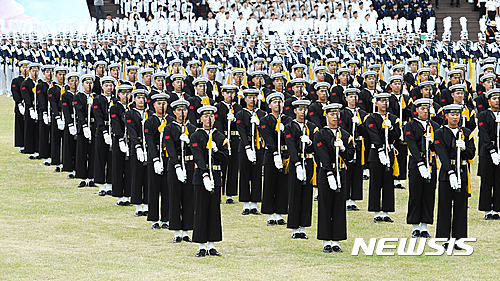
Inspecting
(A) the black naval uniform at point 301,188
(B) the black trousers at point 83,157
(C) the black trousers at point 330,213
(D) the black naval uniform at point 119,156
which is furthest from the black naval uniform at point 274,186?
(B) the black trousers at point 83,157

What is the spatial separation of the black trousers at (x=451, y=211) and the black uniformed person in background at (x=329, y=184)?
1.20 metres

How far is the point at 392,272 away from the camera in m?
10.1

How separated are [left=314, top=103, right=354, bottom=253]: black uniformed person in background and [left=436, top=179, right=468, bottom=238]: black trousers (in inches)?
47.2

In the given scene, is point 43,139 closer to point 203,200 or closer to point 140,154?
point 140,154

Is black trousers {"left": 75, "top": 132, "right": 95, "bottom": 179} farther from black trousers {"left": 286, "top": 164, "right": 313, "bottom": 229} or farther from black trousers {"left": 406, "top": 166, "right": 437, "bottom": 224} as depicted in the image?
black trousers {"left": 406, "top": 166, "right": 437, "bottom": 224}

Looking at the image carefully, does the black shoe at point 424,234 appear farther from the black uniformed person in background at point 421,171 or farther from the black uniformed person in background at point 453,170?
A: the black uniformed person in background at point 453,170

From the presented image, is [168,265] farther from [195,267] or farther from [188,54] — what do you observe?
[188,54]

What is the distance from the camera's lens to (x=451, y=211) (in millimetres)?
11234

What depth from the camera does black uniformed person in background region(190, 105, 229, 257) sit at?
10.8 m

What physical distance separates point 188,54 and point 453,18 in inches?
664

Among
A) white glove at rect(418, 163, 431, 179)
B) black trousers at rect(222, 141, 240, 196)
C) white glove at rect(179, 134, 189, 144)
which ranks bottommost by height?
black trousers at rect(222, 141, 240, 196)

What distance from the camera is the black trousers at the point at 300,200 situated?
11984mm

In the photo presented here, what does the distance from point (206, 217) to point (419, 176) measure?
3056 millimetres

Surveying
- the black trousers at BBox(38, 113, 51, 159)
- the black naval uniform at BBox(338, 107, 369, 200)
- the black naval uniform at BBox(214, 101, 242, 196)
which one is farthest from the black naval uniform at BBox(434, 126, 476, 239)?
the black trousers at BBox(38, 113, 51, 159)
